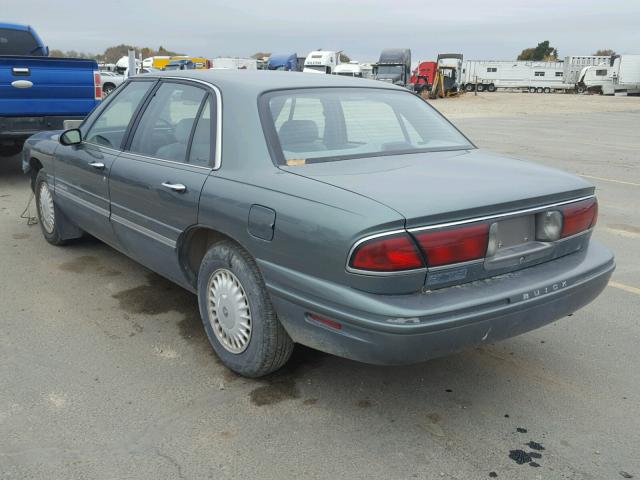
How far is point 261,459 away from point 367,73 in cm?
4985

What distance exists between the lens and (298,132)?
11.2ft

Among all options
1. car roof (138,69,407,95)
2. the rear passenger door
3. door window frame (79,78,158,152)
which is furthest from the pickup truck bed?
the rear passenger door

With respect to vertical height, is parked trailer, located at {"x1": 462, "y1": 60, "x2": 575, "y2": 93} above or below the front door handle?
above

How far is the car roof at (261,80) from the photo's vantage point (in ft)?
11.7

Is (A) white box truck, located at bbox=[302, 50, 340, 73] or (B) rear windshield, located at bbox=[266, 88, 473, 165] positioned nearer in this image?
(B) rear windshield, located at bbox=[266, 88, 473, 165]

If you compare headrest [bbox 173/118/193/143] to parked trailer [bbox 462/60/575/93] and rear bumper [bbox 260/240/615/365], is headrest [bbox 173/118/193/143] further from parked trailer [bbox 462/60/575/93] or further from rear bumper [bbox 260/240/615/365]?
parked trailer [bbox 462/60/575/93]

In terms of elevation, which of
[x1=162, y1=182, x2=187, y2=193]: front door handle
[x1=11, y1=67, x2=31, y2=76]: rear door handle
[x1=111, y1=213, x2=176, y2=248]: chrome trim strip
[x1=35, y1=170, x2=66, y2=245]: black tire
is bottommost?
[x1=35, y1=170, x2=66, y2=245]: black tire

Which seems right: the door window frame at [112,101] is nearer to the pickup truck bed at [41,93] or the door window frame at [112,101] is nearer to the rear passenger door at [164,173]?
the rear passenger door at [164,173]

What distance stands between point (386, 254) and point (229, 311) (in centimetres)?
113

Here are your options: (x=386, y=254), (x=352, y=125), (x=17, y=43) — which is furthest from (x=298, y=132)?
(x=17, y=43)

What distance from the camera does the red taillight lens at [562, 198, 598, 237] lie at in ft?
10.3

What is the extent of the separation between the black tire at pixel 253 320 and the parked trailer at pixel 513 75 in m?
58.7

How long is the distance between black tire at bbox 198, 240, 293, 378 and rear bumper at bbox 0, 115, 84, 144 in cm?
590

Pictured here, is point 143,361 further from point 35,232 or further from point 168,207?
point 35,232
